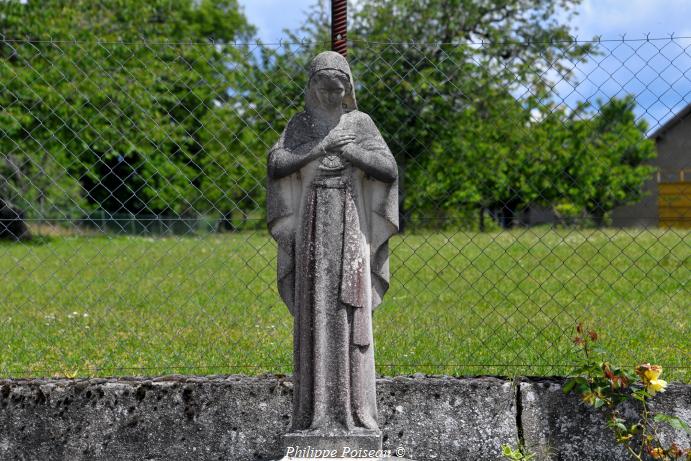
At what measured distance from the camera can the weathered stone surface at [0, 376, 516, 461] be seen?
4789 mm

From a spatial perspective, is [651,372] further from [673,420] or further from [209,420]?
[209,420]

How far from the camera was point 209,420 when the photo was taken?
4.81 metres

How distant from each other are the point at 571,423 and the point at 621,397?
1.18 ft

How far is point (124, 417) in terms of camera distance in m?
4.80

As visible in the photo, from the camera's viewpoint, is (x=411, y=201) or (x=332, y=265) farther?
(x=411, y=201)

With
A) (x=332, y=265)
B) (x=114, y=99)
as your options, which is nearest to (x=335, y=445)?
(x=332, y=265)

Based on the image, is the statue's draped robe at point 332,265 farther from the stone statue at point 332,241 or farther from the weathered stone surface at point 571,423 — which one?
Answer: the weathered stone surface at point 571,423

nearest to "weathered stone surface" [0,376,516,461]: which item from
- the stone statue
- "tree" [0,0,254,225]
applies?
the stone statue

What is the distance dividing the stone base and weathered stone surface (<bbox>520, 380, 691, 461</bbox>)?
121 centimetres

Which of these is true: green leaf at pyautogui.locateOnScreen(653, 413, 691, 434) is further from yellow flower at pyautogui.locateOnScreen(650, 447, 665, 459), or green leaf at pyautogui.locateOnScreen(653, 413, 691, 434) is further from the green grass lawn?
the green grass lawn

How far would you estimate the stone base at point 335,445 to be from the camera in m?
3.96

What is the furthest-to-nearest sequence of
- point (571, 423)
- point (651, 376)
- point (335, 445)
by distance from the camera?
point (571, 423) < point (651, 376) < point (335, 445)

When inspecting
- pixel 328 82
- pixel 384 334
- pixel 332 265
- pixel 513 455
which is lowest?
pixel 513 455

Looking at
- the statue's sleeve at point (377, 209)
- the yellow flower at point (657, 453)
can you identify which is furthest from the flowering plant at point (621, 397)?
the statue's sleeve at point (377, 209)
